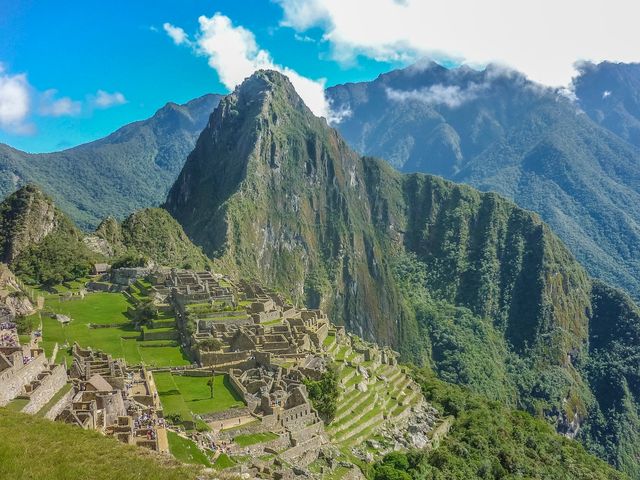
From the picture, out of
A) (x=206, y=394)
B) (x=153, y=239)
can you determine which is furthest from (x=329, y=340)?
(x=153, y=239)

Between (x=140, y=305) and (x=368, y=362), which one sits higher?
(x=140, y=305)

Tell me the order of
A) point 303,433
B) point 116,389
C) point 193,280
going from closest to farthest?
point 116,389 → point 303,433 → point 193,280

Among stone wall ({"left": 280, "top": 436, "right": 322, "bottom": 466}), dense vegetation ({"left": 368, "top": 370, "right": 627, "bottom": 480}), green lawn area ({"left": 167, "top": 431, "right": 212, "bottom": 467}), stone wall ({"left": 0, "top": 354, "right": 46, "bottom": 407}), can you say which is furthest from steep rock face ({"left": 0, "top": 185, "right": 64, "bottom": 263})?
green lawn area ({"left": 167, "top": 431, "right": 212, "bottom": 467})

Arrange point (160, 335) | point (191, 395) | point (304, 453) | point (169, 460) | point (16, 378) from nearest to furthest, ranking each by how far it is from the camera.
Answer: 1. point (169, 460)
2. point (16, 378)
3. point (304, 453)
4. point (191, 395)
5. point (160, 335)

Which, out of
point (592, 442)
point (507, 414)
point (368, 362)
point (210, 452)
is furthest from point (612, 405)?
point (210, 452)

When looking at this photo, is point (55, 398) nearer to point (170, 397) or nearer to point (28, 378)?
point (28, 378)

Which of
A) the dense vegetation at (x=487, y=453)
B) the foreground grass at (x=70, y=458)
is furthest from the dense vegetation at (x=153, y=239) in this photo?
the foreground grass at (x=70, y=458)

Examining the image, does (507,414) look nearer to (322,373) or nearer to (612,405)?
(322,373)
